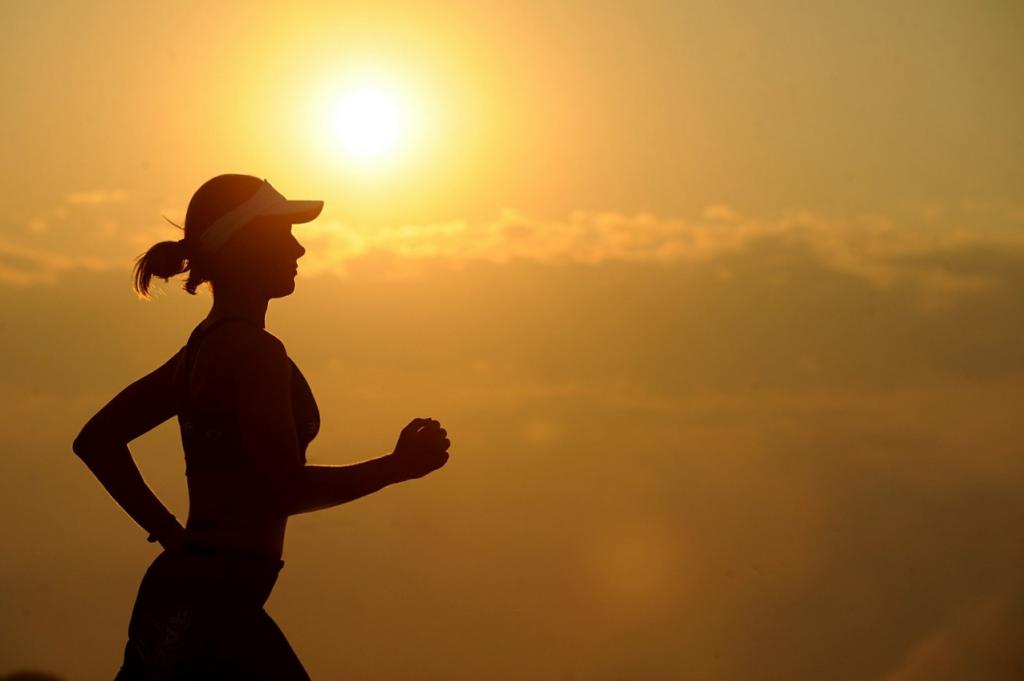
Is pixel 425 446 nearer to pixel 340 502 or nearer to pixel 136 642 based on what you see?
pixel 340 502

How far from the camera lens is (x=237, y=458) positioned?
196 inches

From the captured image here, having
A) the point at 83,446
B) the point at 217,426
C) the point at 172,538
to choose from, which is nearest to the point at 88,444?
Answer: the point at 83,446

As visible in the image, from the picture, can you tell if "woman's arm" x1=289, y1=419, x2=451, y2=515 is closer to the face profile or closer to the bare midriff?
the bare midriff

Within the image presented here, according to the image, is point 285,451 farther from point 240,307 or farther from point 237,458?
point 240,307

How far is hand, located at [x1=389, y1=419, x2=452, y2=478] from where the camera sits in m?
4.82

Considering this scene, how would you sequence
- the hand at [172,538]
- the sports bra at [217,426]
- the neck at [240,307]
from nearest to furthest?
the sports bra at [217,426]
the neck at [240,307]
the hand at [172,538]

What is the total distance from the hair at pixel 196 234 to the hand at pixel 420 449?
88cm

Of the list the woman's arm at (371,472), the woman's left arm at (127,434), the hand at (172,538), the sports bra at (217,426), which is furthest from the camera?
A: the woman's left arm at (127,434)

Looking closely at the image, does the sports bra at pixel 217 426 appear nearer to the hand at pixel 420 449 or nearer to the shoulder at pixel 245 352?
the shoulder at pixel 245 352

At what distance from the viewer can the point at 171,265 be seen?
530 centimetres

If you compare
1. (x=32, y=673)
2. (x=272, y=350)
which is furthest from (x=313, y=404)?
(x=32, y=673)

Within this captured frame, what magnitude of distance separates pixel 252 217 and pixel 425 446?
0.92m

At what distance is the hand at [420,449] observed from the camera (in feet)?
15.8

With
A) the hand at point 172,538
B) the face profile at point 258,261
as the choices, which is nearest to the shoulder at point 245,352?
the face profile at point 258,261
